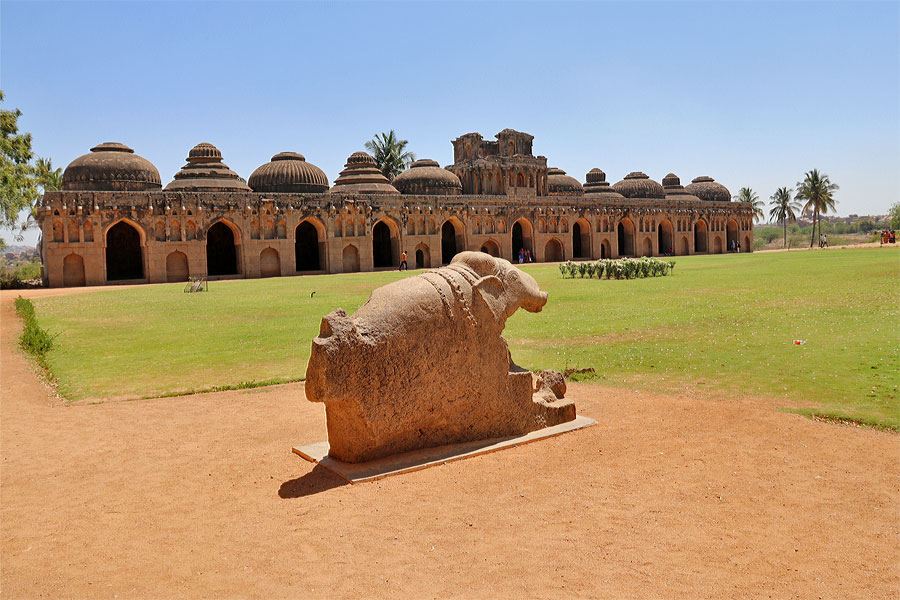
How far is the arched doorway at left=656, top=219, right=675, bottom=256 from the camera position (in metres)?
65.8

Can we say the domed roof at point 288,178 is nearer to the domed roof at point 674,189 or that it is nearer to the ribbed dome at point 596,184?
the ribbed dome at point 596,184

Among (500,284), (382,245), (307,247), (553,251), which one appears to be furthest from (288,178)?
(500,284)

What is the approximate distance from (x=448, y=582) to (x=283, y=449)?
357 cm

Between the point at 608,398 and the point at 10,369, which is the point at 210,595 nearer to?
the point at 608,398

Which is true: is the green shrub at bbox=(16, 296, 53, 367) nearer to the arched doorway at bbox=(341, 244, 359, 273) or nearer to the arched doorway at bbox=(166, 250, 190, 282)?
the arched doorway at bbox=(166, 250, 190, 282)

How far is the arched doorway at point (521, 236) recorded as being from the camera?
2212 inches

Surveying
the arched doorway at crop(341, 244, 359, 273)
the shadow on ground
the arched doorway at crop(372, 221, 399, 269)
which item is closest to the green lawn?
the shadow on ground

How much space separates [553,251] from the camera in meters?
58.8

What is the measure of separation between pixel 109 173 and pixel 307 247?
14266 mm

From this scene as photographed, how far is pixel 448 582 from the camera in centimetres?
A: 432

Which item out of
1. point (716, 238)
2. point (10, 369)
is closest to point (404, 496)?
point (10, 369)

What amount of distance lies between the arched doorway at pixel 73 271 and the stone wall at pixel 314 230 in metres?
0.06

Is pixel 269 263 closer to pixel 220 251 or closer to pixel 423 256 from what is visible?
pixel 220 251

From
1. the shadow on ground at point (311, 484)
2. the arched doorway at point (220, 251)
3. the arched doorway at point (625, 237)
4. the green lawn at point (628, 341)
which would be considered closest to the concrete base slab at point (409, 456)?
the shadow on ground at point (311, 484)
